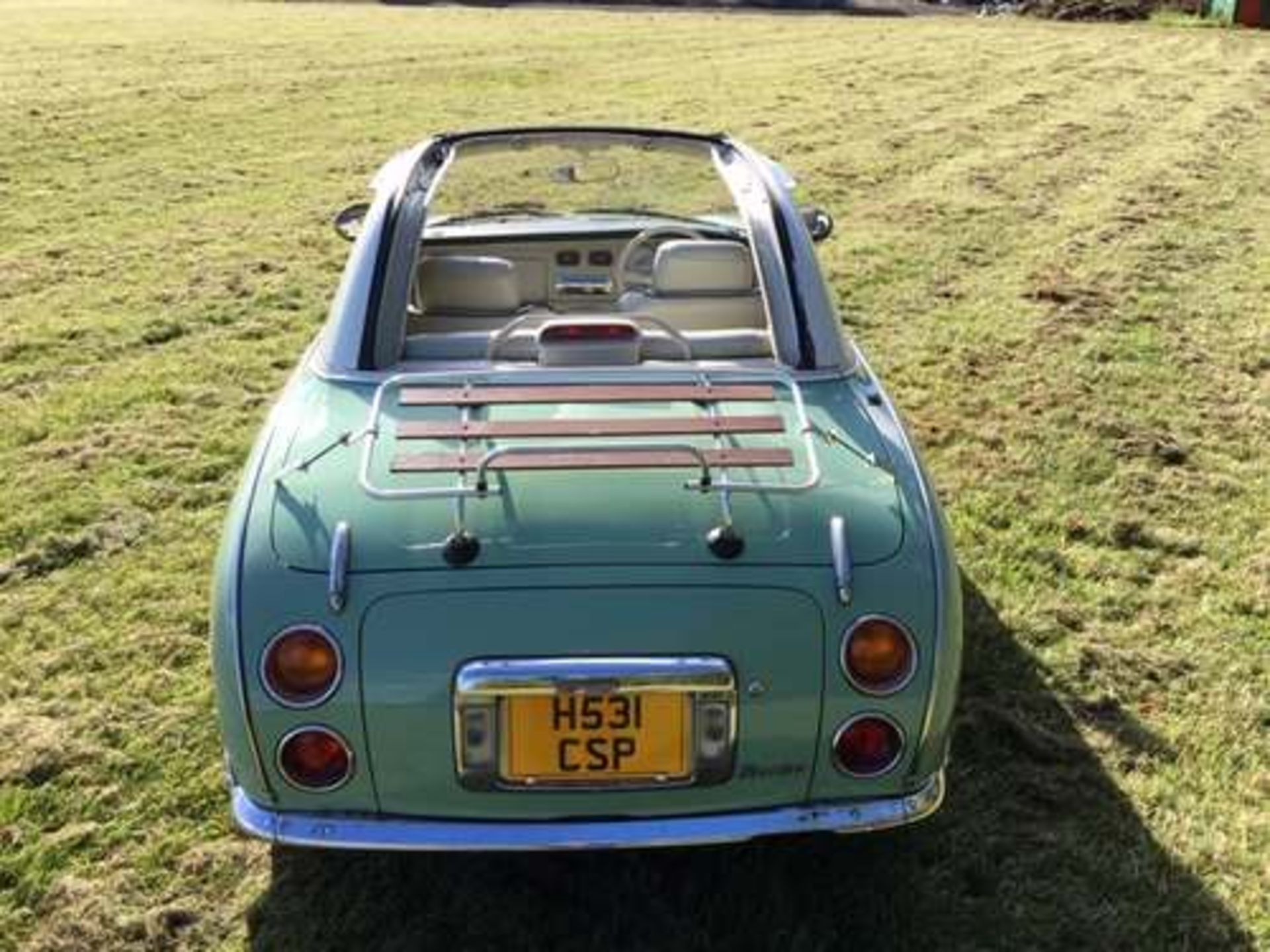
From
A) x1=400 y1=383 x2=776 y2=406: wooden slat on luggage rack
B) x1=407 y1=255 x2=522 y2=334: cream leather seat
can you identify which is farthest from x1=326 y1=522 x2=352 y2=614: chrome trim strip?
x1=407 y1=255 x2=522 y2=334: cream leather seat

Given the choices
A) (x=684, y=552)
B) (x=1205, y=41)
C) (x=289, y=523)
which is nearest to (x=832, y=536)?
(x=684, y=552)

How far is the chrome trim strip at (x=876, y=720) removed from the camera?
244 cm

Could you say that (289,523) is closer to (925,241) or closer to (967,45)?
(925,241)

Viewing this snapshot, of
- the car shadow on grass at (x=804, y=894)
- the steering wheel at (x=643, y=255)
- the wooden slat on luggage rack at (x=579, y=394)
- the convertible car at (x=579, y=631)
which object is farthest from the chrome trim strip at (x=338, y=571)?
the steering wheel at (x=643, y=255)

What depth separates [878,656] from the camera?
7.98ft

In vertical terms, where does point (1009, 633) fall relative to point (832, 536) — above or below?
below

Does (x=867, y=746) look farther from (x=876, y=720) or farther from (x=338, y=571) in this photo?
(x=338, y=571)

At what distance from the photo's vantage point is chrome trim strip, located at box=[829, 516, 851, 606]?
2.41m

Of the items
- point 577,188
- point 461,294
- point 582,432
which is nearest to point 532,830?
point 582,432

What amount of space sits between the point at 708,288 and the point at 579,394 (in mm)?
831

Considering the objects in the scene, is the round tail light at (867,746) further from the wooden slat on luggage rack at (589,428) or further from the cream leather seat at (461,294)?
the cream leather seat at (461,294)

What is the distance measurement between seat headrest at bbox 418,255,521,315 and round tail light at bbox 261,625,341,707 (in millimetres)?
1468

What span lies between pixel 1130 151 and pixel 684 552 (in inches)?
445

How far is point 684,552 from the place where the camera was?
2.44m
